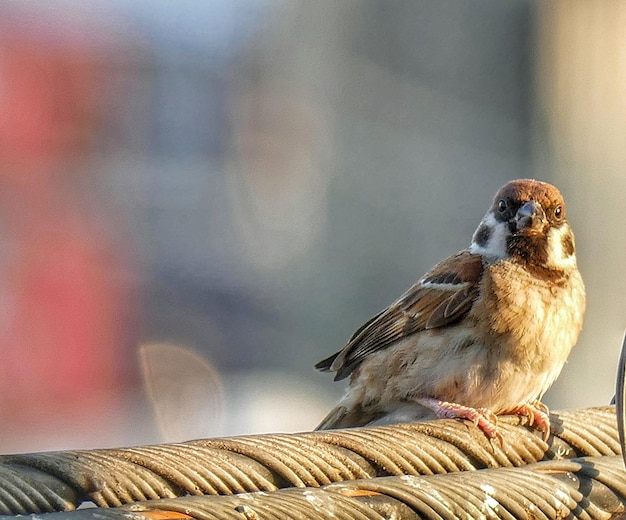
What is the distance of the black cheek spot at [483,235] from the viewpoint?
2.23 meters

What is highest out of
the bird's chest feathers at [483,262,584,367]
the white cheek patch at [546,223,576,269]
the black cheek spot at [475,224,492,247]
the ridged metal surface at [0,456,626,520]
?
the black cheek spot at [475,224,492,247]


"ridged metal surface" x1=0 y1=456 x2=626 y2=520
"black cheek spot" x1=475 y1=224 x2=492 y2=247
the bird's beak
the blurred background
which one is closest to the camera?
"ridged metal surface" x1=0 y1=456 x2=626 y2=520

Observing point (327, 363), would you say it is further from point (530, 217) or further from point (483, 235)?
point (530, 217)

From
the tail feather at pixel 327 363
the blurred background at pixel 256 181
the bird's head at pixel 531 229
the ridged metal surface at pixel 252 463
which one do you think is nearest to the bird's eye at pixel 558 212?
the bird's head at pixel 531 229

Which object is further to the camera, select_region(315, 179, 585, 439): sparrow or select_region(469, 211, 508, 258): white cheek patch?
select_region(469, 211, 508, 258): white cheek patch

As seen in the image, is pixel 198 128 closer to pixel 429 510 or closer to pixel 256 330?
pixel 256 330

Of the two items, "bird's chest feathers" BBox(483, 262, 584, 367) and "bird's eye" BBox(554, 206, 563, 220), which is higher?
"bird's eye" BBox(554, 206, 563, 220)

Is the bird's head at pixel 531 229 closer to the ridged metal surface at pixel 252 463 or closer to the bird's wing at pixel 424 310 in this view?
the bird's wing at pixel 424 310

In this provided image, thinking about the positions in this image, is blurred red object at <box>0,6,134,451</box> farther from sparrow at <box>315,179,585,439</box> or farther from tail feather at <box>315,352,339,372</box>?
sparrow at <box>315,179,585,439</box>

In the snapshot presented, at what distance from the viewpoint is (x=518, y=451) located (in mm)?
1224

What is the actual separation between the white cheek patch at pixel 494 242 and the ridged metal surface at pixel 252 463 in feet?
3.14

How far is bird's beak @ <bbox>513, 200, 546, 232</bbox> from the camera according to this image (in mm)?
2127

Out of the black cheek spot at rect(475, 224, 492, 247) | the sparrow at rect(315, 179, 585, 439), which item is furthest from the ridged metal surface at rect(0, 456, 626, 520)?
the black cheek spot at rect(475, 224, 492, 247)

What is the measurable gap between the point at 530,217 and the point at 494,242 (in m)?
0.11
